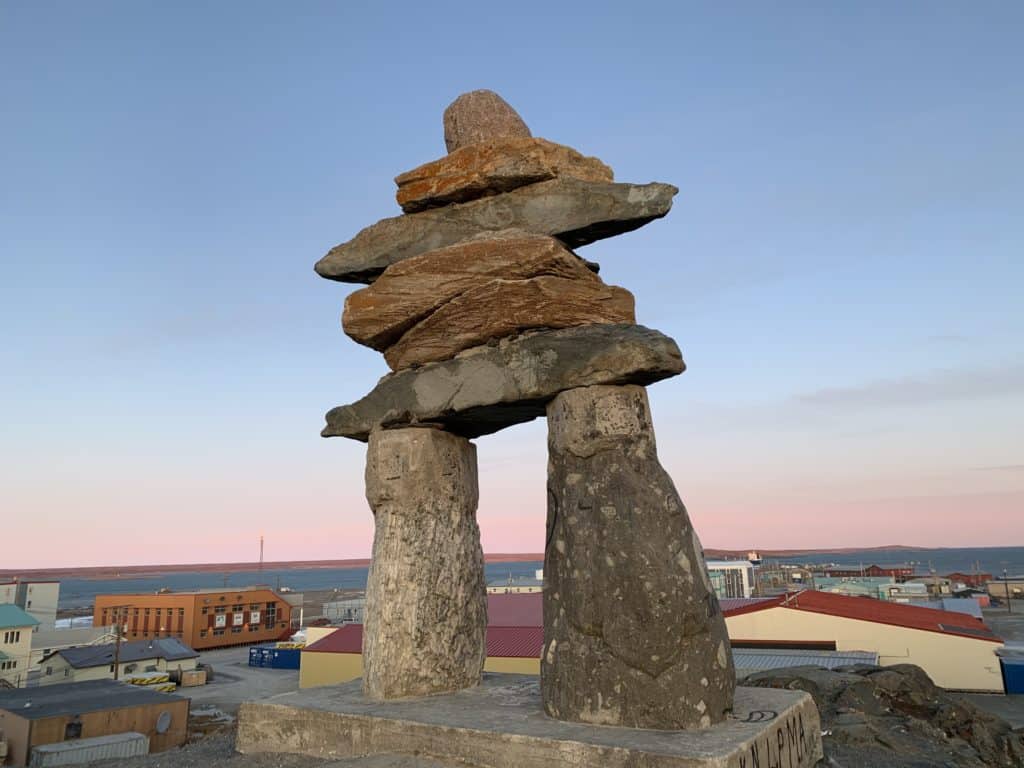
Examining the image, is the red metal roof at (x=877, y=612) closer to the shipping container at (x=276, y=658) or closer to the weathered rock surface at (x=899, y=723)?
the weathered rock surface at (x=899, y=723)

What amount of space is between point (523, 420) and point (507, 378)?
96cm

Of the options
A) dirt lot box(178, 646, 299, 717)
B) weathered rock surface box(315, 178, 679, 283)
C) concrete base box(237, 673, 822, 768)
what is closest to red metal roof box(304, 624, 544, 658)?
dirt lot box(178, 646, 299, 717)

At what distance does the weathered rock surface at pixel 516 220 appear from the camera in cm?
662

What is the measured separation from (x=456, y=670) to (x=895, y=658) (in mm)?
22397

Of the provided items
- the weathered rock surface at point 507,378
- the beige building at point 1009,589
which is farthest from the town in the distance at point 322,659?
the beige building at point 1009,589

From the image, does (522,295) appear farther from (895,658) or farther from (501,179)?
(895,658)

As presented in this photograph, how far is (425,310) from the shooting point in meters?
7.05

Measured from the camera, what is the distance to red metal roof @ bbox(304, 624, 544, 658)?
68.4 ft

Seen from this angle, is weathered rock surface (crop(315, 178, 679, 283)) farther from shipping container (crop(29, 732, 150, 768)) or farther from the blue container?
the blue container

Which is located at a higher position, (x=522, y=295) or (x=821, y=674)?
(x=522, y=295)

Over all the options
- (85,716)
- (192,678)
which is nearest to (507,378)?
(85,716)

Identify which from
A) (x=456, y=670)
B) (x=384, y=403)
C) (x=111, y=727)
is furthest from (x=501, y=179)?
(x=111, y=727)

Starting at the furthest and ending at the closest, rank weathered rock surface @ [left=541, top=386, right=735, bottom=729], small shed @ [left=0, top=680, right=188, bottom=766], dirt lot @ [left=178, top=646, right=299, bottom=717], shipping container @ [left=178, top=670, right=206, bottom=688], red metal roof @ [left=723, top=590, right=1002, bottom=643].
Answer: shipping container @ [left=178, top=670, right=206, bottom=688]
dirt lot @ [left=178, top=646, right=299, bottom=717]
red metal roof @ [left=723, top=590, right=1002, bottom=643]
small shed @ [left=0, top=680, right=188, bottom=766]
weathered rock surface @ [left=541, top=386, right=735, bottom=729]

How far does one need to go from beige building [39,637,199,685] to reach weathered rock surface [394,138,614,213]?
3483 cm
